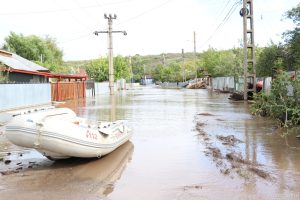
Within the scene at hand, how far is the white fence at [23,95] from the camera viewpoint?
81.5ft

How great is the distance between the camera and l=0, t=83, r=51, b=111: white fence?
2483 cm

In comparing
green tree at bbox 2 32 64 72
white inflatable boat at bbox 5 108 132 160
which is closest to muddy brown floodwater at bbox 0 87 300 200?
white inflatable boat at bbox 5 108 132 160

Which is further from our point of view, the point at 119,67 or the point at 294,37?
the point at 119,67

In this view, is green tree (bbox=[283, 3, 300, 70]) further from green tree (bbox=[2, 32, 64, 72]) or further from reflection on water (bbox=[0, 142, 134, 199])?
green tree (bbox=[2, 32, 64, 72])

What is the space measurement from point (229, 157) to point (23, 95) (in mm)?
20755

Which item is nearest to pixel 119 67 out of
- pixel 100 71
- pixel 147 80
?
pixel 100 71

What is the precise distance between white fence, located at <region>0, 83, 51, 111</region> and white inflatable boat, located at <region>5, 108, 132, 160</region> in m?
16.1

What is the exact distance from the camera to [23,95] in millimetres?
28281

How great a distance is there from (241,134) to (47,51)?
6710cm

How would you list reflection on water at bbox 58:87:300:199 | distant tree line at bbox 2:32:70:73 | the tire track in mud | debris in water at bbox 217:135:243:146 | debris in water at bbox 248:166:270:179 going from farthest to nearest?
distant tree line at bbox 2:32:70:73 → debris in water at bbox 217:135:243:146 → the tire track in mud → debris in water at bbox 248:166:270:179 → reflection on water at bbox 58:87:300:199

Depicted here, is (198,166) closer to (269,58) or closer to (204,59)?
(269,58)

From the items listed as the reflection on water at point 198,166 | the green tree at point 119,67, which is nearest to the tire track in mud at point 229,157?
the reflection on water at point 198,166

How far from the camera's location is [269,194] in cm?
709

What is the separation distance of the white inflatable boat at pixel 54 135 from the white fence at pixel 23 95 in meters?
16.1
